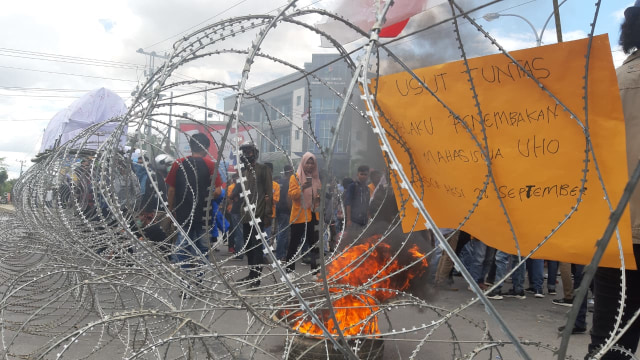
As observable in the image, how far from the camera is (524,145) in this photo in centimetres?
266

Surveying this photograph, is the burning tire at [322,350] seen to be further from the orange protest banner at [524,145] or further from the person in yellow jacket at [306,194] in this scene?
the person in yellow jacket at [306,194]

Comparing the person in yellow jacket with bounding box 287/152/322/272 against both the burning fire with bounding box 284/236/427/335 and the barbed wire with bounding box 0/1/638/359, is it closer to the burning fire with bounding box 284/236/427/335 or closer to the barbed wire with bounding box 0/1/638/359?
the barbed wire with bounding box 0/1/638/359

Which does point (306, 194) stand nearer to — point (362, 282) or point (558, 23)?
point (362, 282)

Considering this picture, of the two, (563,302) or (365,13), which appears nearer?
(365,13)

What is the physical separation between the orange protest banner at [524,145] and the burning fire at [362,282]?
2.49ft

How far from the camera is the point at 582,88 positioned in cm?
247

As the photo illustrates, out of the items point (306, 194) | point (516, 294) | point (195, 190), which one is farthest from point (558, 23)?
point (306, 194)

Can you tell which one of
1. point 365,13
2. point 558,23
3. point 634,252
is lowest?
point 634,252

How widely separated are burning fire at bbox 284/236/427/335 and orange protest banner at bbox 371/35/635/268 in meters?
0.76

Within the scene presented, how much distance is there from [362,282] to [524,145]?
7.89 feet

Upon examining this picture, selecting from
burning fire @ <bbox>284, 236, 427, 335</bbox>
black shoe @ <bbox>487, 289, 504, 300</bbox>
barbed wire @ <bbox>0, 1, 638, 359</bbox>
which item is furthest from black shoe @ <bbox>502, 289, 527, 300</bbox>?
burning fire @ <bbox>284, 236, 427, 335</bbox>

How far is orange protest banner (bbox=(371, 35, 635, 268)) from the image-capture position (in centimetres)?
241

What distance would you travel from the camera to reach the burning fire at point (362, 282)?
3481 millimetres

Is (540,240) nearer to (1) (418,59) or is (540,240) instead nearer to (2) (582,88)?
(2) (582,88)
